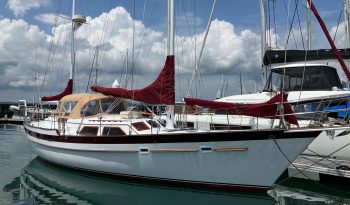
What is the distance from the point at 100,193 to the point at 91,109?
4.56 meters

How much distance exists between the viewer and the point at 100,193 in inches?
440

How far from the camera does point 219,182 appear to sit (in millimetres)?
10484

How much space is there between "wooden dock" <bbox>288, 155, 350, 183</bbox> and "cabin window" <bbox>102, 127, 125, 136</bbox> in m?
6.03

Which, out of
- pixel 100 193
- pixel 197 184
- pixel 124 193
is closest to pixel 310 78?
pixel 197 184

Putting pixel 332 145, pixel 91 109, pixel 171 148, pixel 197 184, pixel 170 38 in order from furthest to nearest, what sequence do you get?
pixel 91 109 → pixel 332 145 → pixel 170 38 → pixel 197 184 → pixel 171 148

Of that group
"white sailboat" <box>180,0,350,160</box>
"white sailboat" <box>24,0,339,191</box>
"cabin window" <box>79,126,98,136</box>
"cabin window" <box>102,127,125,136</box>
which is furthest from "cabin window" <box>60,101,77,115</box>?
"white sailboat" <box>180,0,350,160</box>

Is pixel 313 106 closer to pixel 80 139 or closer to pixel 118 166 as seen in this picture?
pixel 118 166

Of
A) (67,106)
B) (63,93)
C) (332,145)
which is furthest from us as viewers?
(63,93)

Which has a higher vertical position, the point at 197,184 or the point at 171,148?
the point at 171,148

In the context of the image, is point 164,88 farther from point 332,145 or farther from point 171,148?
point 332,145

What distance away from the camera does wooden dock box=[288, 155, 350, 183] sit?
11.9 m

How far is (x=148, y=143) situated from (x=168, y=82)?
2206mm

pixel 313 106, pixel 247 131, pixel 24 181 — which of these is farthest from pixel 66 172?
pixel 313 106

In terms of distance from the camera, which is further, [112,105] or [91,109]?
[112,105]
